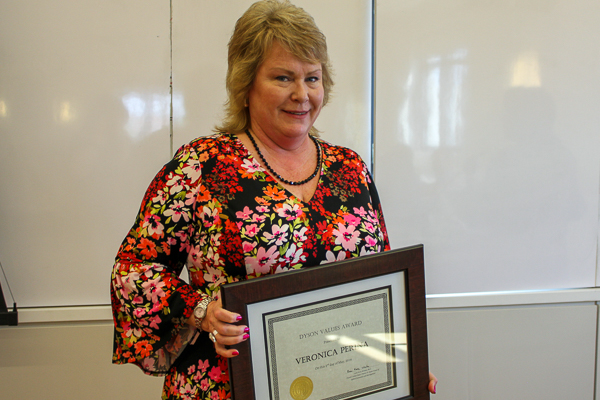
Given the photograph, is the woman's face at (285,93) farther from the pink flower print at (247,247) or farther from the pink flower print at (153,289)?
the pink flower print at (153,289)

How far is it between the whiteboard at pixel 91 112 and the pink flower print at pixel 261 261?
113 centimetres

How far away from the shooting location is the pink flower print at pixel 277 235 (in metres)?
0.96

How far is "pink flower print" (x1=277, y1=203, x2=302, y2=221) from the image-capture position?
0.99 metres

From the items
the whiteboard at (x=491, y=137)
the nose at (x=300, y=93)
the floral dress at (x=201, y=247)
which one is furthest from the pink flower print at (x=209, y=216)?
the whiteboard at (x=491, y=137)

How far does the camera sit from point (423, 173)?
2.06 meters

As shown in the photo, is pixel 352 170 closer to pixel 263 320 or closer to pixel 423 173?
pixel 263 320

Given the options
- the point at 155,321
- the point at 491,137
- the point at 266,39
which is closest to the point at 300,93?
the point at 266,39

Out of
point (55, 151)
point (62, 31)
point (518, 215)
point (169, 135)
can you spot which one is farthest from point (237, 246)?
point (518, 215)

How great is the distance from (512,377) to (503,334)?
0.23 m

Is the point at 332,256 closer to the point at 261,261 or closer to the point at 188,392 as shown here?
the point at 261,261

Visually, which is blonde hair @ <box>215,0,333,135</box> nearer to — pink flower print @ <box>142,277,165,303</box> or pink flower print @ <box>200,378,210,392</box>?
pink flower print @ <box>142,277,165,303</box>

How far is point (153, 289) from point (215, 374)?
0.24m

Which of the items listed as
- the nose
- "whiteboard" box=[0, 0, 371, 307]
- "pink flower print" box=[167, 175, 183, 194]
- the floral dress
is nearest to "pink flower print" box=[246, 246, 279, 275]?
the floral dress

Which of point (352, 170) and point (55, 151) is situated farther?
point (55, 151)
